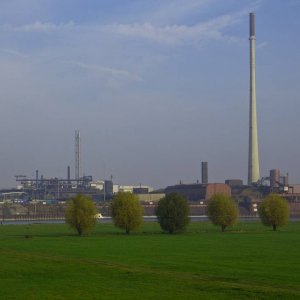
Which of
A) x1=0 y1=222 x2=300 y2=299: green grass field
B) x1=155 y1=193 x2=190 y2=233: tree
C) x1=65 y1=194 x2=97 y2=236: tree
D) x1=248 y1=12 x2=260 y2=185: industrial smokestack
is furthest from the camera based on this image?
x1=248 y1=12 x2=260 y2=185: industrial smokestack

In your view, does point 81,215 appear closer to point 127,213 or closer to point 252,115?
point 127,213

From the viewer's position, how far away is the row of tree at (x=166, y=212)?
75.6 meters

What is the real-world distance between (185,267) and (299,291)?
9.47m

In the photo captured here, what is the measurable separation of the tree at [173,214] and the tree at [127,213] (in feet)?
8.28

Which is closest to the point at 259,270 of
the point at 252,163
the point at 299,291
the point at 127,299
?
the point at 299,291

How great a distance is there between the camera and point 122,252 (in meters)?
Result: 42.9

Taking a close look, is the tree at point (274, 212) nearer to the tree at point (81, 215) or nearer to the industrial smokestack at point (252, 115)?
the tree at point (81, 215)

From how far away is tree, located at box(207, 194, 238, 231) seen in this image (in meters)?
82.0

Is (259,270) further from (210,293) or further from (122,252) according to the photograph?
(122,252)

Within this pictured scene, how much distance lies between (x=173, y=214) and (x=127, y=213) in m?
5.03

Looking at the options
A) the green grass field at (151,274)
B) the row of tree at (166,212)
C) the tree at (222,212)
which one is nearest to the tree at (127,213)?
the row of tree at (166,212)

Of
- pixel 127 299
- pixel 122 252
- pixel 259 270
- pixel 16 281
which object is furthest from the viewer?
pixel 122 252

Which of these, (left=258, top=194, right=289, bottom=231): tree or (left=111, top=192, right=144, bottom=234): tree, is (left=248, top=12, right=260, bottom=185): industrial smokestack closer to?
(left=258, top=194, right=289, bottom=231): tree

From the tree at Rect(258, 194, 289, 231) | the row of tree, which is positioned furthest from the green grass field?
the tree at Rect(258, 194, 289, 231)
